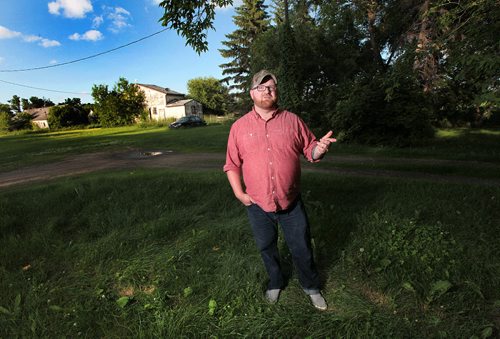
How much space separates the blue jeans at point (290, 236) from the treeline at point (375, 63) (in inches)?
98.7

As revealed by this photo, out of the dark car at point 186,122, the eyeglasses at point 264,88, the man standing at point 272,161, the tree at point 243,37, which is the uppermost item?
the tree at point 243,37

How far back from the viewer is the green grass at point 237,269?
8.30 feet

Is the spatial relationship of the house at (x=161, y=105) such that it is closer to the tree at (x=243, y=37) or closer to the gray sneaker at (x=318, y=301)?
the tree at (x=243, y=37)

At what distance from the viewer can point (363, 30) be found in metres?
16.3

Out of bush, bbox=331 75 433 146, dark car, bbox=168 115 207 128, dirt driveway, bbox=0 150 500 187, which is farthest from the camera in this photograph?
dark car, bbox=168 115 207 128

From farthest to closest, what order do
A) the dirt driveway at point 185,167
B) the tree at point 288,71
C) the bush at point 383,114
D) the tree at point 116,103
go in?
the tree at point 116,103 < the tree at point 288,71 < the bush at point 383,114 < the dirt driveway at point 185,167

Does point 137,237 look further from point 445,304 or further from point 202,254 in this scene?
point 445,304

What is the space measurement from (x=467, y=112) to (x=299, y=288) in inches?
705

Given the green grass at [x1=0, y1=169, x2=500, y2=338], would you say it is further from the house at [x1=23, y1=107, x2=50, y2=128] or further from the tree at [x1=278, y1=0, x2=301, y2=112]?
the house at [x1=23, y1=107, x2=50, y2=128]

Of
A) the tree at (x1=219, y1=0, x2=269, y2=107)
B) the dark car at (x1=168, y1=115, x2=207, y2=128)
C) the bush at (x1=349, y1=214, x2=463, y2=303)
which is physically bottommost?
the bush at (x1=349, y1=214, x2=463, y2=303)

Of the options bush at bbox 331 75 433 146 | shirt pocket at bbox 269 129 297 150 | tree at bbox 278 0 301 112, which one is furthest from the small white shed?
shirt pocket at bbox 269 129 297 150

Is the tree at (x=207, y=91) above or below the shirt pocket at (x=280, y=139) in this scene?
above

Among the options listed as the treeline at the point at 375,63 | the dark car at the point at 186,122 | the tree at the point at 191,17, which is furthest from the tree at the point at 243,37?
the tree at the point at 191,17

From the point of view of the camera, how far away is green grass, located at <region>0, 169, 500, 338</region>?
8.30 feet
